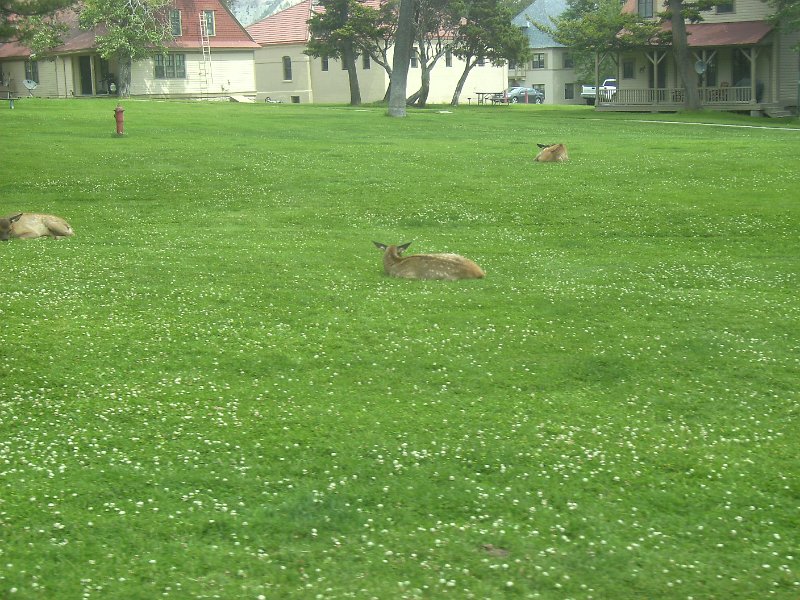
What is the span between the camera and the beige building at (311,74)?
76438mm

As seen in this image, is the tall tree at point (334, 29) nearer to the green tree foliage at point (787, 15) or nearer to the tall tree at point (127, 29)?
the tall tree at point (127, 29)

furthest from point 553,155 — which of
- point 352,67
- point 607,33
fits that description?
point 352,67

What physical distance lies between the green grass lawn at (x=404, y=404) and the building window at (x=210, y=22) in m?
56.1

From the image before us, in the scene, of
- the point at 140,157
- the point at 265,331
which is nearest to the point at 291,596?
the point at 265,331

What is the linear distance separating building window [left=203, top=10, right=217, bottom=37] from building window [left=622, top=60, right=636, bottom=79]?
97.4ft

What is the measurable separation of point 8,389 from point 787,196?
52.3 feet

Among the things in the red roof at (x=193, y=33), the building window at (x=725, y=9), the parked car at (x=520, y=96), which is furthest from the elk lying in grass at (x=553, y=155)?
the parked car at (x=520, y=96)

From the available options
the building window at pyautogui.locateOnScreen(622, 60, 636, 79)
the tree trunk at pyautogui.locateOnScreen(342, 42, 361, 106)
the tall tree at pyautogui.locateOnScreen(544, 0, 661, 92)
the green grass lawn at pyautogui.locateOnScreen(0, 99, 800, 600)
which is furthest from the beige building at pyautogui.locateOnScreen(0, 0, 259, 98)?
the green grass lawn at pyautogui.locateOnScreen(0, 99, 800, 600)

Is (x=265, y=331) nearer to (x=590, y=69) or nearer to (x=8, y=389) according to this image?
(x=8, y=389)

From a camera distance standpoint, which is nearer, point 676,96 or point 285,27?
point 676,96

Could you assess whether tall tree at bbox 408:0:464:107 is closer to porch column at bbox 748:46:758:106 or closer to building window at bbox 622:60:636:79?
A: building window at bbox 622:60:636:79

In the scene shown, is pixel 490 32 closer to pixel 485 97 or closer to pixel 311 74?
pixel 485 97

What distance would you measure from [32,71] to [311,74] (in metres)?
20.0

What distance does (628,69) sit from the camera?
59656 millimetres
